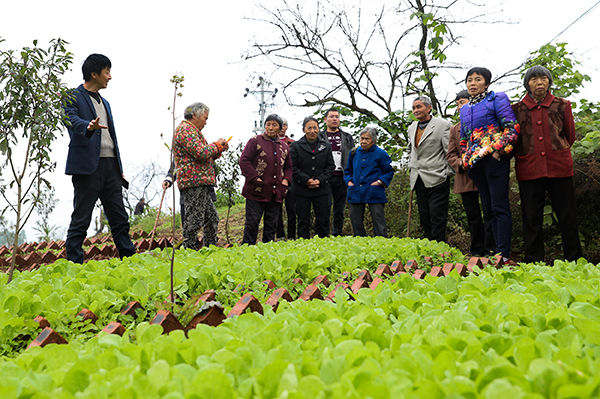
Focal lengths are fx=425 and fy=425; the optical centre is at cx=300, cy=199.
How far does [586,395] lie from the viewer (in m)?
0.88

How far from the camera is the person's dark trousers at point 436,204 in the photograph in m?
5.52

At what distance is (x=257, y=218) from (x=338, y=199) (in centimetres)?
180

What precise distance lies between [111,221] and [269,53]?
6713 mm

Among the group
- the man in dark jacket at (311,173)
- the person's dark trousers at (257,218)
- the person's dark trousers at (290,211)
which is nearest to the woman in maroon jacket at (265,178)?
the person's dark trousers at (257,218)

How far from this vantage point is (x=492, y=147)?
14.3ft

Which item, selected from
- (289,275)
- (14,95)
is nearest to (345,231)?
(289,275)

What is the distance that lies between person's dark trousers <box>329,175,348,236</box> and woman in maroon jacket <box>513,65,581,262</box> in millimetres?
3037

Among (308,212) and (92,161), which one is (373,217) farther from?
(92,161)

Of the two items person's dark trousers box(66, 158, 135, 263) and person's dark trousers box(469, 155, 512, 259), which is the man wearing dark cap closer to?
person's dark trousers box(469, 155, 512, 259)

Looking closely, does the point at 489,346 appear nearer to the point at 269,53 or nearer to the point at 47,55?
the point at 47,55

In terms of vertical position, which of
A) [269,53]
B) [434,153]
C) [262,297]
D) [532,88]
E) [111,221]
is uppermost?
[269,53]

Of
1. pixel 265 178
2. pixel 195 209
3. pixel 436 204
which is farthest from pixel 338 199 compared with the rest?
pixel 195 209

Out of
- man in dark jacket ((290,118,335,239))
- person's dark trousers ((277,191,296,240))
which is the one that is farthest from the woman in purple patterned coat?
person's dark trousers ((277,191,296,240))

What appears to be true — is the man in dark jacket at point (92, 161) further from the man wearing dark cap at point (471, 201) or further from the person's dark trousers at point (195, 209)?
the man wearing dark cap at point (471, 201)
